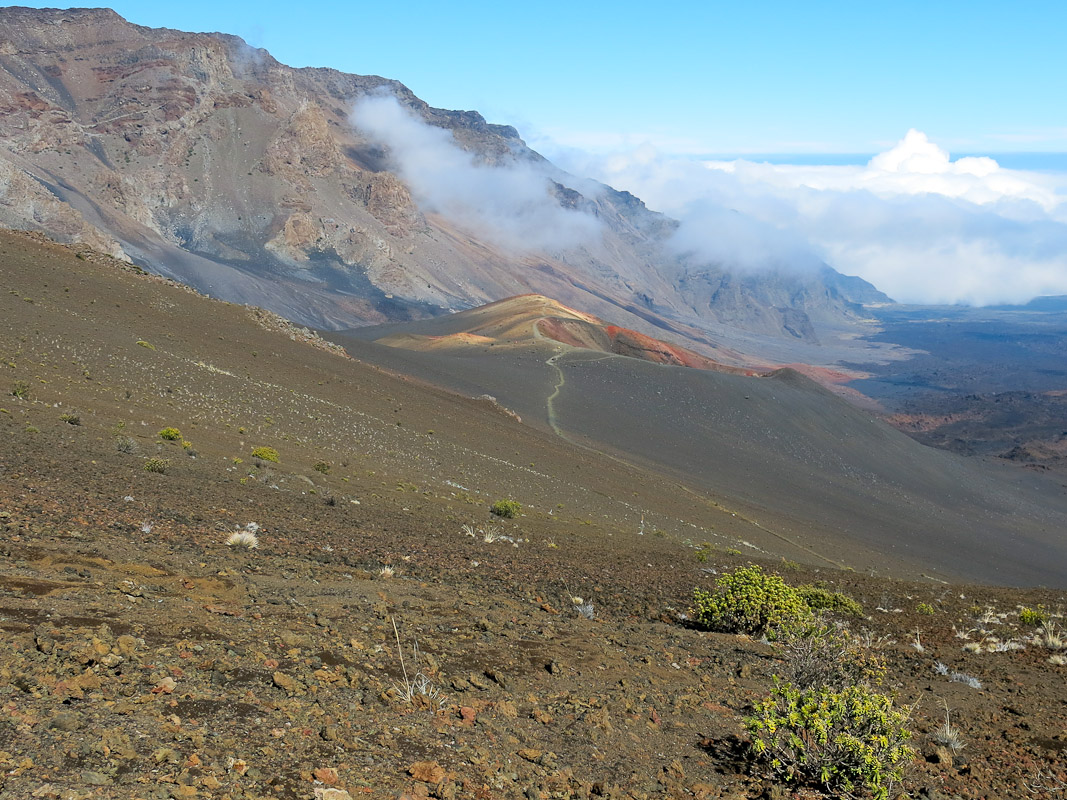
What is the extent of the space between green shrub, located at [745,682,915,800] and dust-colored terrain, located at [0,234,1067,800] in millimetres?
235

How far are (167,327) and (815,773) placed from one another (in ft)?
93.4

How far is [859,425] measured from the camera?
64188 millimetres

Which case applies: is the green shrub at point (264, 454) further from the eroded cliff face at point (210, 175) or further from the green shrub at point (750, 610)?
the eroded cliff face at point (210, 175)

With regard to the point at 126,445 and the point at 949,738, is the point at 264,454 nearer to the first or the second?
the point at 126,445

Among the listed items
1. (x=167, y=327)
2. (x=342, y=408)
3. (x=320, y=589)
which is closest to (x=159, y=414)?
(x=342, y=408)

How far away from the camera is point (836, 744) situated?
5730mm

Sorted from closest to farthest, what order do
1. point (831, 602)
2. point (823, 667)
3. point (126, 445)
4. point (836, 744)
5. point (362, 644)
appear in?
point (836, 744)
point (362, 644)
point (823, 667)
point (831, 602)
point (126, 445)

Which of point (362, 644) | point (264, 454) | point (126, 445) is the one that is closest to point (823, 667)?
point (362, 644)

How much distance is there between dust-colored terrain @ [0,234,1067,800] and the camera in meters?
4.65

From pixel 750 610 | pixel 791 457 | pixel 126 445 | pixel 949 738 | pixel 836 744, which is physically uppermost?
pixel 836 744

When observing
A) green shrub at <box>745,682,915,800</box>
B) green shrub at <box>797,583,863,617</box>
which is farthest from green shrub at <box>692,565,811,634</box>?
green shrub at <box>745,682,915,800</box>

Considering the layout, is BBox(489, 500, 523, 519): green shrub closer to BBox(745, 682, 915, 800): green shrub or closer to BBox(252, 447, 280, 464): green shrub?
BBox(252, 447, 280, 464): green shrub

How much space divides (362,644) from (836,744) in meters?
3.66

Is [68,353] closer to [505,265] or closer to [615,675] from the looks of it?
[615,675]
